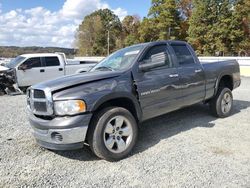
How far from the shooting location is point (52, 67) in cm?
1319

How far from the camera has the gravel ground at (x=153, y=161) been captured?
12.4 ft

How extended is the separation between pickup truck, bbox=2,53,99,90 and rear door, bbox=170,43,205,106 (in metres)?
6.42

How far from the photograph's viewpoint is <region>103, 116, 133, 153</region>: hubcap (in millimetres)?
4395

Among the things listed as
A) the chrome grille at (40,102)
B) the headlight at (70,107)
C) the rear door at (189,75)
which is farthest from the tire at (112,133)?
the rear door at (189,75)

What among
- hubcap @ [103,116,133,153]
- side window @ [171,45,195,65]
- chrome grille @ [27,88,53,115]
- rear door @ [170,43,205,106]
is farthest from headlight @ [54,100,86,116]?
side window @ [171,45,195,65]

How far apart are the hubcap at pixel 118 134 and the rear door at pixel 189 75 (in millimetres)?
1636

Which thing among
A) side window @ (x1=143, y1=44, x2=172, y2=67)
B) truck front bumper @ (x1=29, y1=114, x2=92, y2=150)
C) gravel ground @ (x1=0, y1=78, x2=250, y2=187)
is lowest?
gravel ground @ (x1=0, y1=78, x2=250, y2=187)

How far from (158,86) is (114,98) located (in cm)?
100

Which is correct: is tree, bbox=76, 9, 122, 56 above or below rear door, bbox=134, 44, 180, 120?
above

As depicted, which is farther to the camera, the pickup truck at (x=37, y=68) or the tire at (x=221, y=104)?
the pickup truck at (x=37, y=68)

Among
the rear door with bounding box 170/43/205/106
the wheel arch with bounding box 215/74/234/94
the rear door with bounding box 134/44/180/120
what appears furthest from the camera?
the wheel arch with bounding box 215/74/234/94

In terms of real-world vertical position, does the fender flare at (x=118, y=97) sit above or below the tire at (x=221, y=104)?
above

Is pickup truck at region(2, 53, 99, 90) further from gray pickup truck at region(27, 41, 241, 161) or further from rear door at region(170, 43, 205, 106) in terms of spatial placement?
gray pickup truck at region(27, 41, 241, 161)

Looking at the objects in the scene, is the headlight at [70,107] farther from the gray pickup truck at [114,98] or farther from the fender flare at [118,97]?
the fender flare at [118,97]
